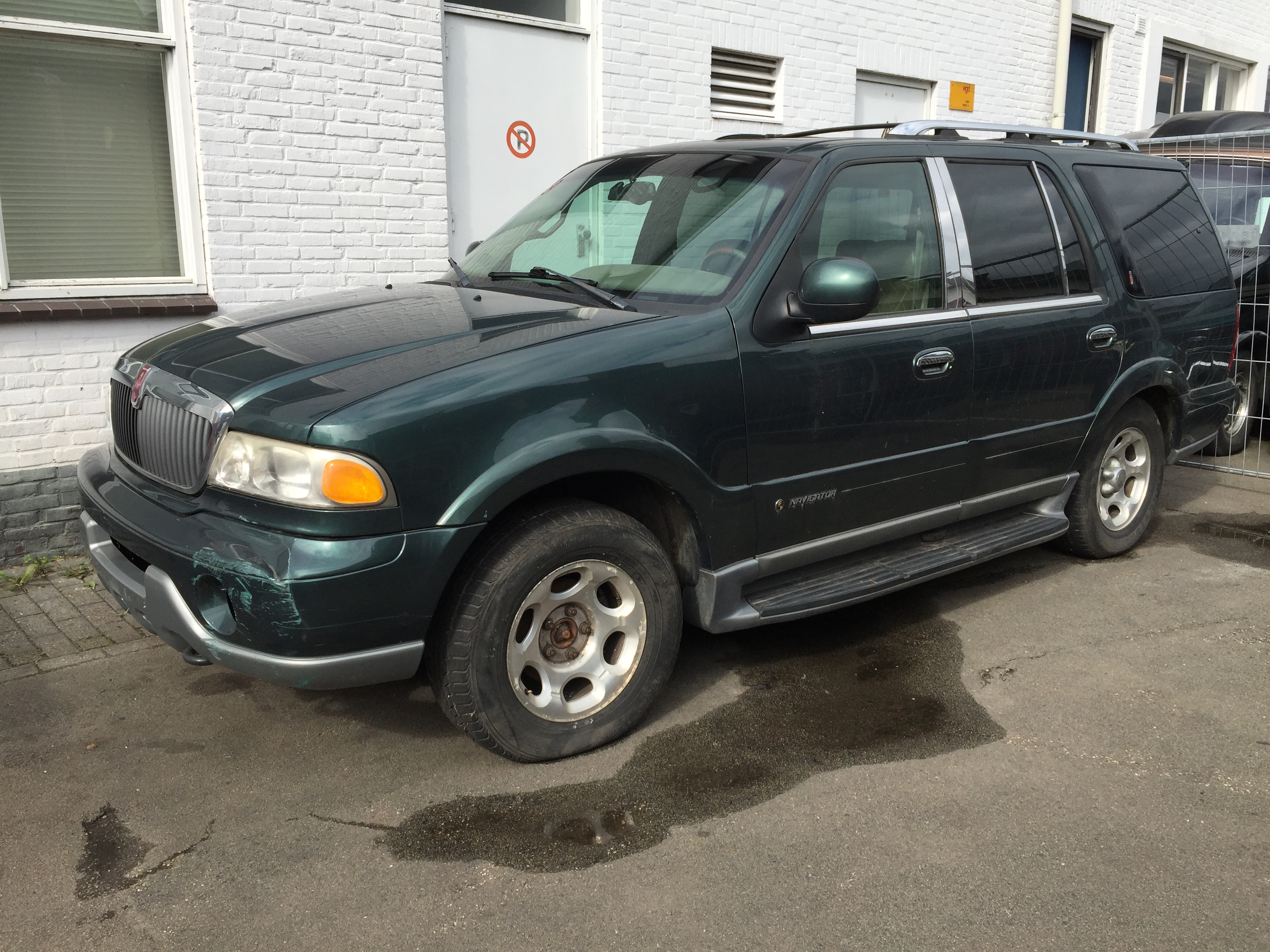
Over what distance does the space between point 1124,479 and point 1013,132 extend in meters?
1.79

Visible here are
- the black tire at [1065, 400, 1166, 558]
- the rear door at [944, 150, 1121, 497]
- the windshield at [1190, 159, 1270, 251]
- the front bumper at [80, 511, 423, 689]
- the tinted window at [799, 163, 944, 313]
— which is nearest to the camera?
the front bumper at [80, 511, 423, 689]

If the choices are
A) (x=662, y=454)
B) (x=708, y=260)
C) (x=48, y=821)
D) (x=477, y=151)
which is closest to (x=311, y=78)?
(x=477, y=151)

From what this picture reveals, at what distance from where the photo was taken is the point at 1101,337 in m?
4.70

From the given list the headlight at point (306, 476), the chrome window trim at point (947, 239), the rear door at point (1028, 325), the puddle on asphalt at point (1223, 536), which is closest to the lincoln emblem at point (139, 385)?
the headlight at point (306, 476)

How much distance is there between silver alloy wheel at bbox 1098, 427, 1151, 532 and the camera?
5180 millimetres

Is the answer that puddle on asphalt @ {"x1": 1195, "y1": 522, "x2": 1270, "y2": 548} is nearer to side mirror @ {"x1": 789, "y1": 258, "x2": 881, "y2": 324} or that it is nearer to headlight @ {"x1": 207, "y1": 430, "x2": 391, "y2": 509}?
side mirror @ {"x1": 789, "y1": 258, "x2": 881, "y2": 324}

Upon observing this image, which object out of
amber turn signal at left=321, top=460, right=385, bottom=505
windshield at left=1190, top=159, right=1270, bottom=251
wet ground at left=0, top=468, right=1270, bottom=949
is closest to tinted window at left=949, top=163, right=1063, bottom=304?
wet ground at left=0, top=468, right=1270, bottom=949

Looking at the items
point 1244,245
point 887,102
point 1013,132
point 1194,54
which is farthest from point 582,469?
point 1194,54

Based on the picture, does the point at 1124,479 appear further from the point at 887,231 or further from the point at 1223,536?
the point at 887,231

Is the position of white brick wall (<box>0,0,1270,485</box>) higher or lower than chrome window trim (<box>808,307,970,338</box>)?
higher

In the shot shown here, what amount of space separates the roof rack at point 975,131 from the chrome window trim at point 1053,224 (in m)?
0.20

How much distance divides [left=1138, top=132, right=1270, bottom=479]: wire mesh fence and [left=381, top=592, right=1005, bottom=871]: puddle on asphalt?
4.05 meters

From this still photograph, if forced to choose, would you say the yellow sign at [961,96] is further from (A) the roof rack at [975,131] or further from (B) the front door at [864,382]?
(B) the front door at [864,382]

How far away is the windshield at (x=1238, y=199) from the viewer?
285 inches
